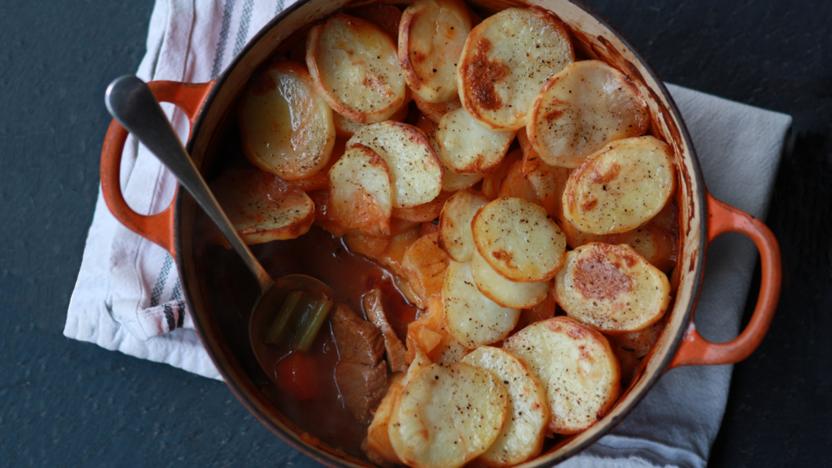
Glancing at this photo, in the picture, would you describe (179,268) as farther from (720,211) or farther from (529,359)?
(720,211)

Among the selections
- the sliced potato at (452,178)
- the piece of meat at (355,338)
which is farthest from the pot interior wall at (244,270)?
the sliced potato at (452,178)

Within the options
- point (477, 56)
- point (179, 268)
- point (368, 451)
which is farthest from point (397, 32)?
point (368, 451)

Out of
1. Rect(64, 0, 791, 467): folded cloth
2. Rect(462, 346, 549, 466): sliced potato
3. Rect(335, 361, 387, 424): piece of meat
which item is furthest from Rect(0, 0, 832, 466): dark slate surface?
Rect(462, 346, 549, 466): sliced potato

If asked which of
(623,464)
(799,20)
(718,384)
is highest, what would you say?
(799,20)

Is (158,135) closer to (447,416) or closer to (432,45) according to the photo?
(432,45)

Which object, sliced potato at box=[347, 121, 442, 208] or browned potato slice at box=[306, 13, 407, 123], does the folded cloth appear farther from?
sliced potato at box=[347, 121, 442, 208]

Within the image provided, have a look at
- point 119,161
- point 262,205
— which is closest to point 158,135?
point 119,161

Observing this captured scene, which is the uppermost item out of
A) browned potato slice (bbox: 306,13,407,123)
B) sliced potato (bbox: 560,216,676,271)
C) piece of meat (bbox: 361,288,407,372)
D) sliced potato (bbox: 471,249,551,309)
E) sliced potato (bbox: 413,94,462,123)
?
browned potato slice (bbox: 306,13,407,123)
